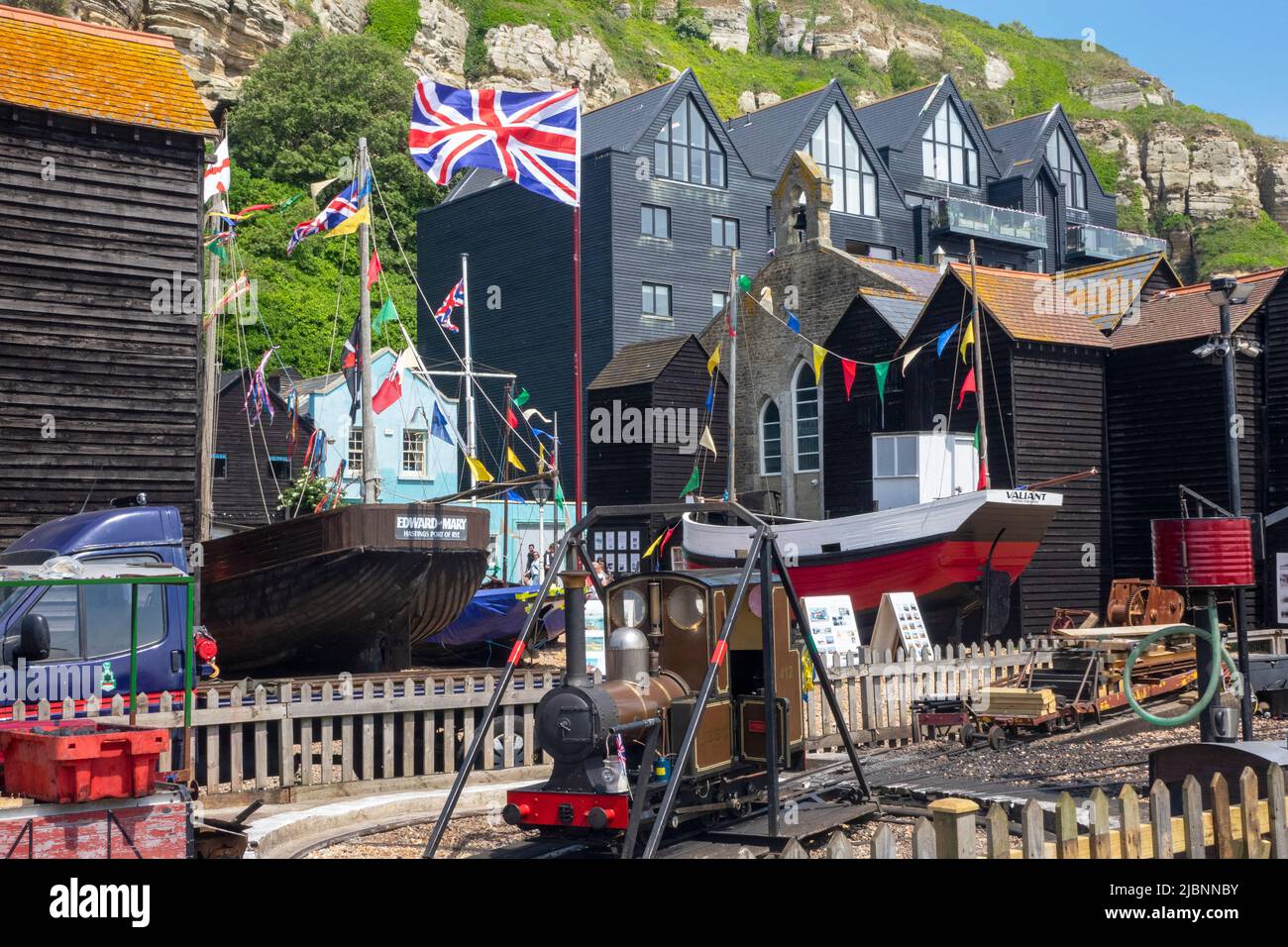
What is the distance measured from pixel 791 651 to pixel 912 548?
628 inches

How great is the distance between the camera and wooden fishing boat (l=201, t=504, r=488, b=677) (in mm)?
19500

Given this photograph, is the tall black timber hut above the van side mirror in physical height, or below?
above

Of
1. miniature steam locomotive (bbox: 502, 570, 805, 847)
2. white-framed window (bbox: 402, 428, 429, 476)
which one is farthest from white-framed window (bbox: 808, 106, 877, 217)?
miniature steam locomotive (bbox: 502, 570, 805, 847)

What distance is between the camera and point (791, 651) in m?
10.8

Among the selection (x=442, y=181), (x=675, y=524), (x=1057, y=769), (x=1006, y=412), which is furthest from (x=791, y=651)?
(x=675, y=524)

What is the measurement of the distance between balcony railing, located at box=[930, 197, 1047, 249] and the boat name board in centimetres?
3440

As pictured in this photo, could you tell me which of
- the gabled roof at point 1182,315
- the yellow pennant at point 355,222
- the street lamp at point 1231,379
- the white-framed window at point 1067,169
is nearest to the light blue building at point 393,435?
the yellow pennant at point 355,222

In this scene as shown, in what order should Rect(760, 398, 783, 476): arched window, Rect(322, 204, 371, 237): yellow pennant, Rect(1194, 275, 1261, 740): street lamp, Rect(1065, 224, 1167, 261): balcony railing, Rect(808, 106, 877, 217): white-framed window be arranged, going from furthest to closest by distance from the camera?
Rect(1065, 224, 1167, 261): balcony railing → Rect(808, 106, 877, 217): white-framed window → Rect(760, 398, 783, 476): arched window → Rect(322, 204, 371, 237): yellow pennant → Rect(1194, 275, 1261, 740): street lamp

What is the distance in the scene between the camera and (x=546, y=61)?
259 feet

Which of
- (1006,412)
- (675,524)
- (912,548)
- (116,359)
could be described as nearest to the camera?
(116,359)

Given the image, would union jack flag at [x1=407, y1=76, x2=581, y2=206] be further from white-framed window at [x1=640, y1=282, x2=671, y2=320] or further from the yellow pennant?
white-framed window at [x1=640, y1=282, x2=671, y2=320]

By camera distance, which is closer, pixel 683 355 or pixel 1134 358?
pixel 1134 358

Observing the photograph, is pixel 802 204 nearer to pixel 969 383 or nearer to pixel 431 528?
pixel 969 383
